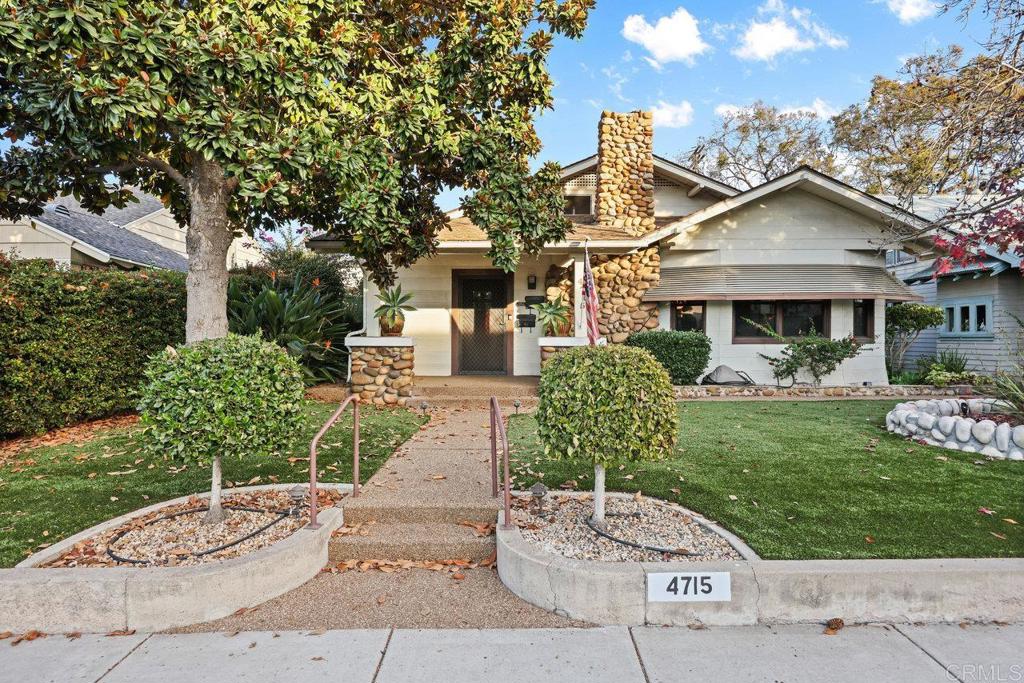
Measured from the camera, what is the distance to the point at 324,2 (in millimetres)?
5410

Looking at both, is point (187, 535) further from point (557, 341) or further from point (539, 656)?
point (557, 341)

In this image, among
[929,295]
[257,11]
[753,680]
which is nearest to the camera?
[753,680]

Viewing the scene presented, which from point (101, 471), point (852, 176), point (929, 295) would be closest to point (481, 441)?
point (101, 471)

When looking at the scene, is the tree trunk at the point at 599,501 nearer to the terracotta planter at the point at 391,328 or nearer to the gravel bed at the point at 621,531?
the gravel bed at the point at 621,531

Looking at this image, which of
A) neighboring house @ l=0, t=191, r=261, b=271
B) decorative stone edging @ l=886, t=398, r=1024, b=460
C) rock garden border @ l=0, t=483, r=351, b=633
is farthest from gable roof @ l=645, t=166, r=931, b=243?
rock garden border @ l=0, t=483, r=351, b=633

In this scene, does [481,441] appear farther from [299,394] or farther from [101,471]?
[101,471]

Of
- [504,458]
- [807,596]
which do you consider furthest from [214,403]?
[807,596]

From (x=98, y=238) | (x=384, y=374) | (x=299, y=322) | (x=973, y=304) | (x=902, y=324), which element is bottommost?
(x=384, y=374)

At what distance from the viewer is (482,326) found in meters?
11.9

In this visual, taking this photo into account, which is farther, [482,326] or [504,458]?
[482,326]

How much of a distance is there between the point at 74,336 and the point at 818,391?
40.8 ft

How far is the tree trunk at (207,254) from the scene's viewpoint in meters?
5.47

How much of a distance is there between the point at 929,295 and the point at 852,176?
10.4m

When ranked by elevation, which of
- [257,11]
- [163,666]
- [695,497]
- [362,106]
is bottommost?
[163,666]
